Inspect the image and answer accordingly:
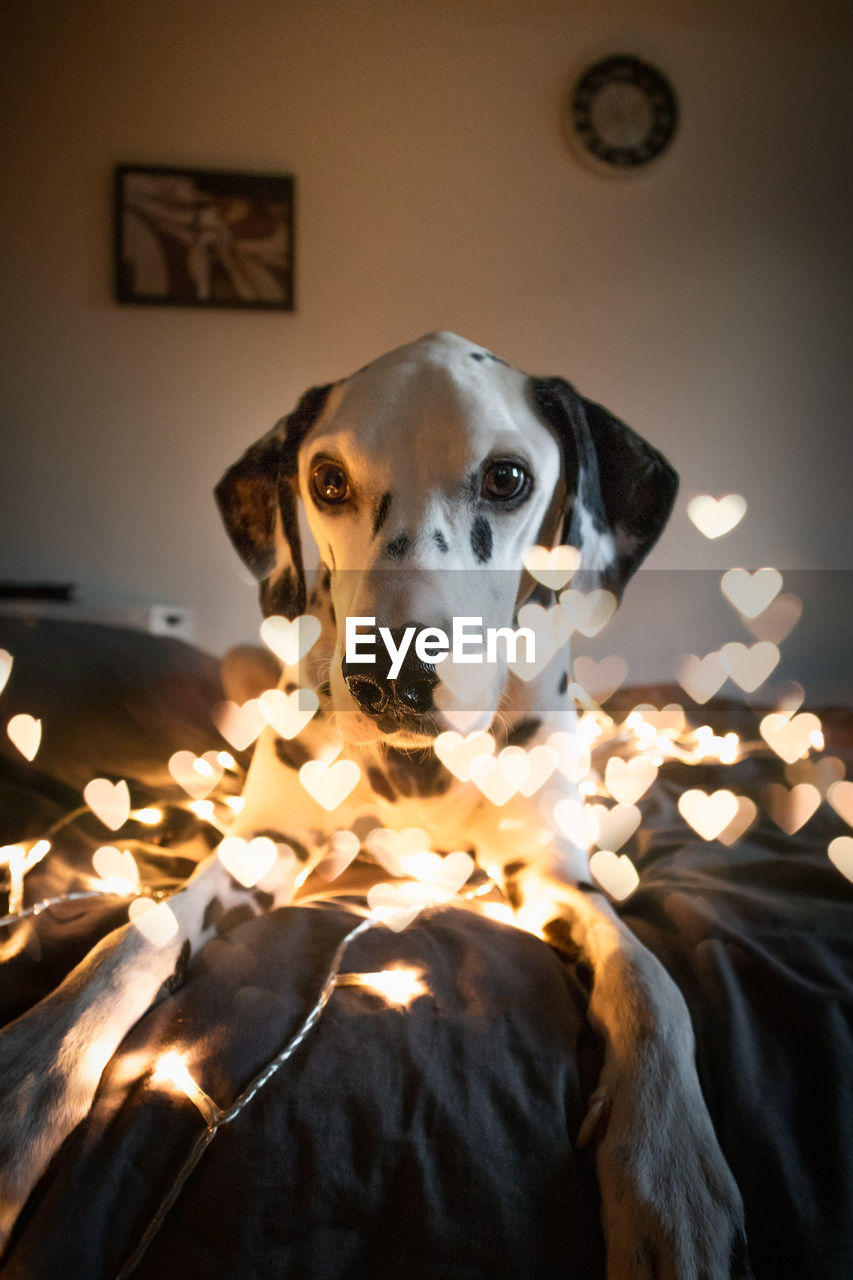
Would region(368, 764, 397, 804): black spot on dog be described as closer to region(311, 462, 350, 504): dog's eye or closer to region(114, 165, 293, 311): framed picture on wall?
region(311, 462, 350, 504): dog's eye

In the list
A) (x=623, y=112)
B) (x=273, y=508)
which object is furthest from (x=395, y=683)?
(x=623, y=112)

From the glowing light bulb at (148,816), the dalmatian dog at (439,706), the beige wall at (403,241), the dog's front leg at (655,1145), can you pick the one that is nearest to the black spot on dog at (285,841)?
the dalmatian dog at (439,706)

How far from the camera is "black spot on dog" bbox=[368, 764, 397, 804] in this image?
3.76 feet

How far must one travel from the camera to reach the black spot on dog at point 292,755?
113 centimetres

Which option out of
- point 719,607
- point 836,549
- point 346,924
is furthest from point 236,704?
point 836,549

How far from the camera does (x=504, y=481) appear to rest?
1.03 m

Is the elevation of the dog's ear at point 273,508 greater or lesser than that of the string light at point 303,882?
greater

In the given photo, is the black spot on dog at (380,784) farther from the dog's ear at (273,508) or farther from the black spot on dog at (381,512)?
the black spot on dog at (381,512)

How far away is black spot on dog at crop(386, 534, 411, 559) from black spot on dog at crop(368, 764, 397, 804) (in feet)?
1.37

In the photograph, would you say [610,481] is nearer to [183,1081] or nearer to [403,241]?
[183,1081]

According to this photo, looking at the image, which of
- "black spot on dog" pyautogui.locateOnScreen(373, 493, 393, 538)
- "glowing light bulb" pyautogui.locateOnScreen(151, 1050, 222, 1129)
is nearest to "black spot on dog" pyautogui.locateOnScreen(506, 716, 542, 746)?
"black spot on dog" pyautogui.locateOnScreen(373, 493, 393, 538)

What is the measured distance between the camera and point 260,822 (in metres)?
1.10

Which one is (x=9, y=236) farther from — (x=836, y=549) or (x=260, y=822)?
(x=836, y=549)

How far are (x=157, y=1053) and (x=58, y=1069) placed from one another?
0.08m
